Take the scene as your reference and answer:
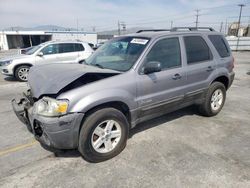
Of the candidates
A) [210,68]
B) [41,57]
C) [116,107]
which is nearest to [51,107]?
[116,107]

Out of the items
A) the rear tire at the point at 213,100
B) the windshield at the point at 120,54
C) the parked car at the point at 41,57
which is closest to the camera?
the windshield at the point at 120,54

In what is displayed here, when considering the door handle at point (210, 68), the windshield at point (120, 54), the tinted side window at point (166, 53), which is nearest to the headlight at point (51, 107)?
the windshield at point (120, 54)

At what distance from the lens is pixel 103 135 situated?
313cm

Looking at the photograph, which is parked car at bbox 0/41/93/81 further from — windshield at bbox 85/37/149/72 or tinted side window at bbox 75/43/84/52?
windshield at bbox 85/37/149/72

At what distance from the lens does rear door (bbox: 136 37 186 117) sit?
3420mm

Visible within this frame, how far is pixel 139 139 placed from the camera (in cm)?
383

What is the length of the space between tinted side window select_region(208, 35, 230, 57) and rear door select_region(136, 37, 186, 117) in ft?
3.95

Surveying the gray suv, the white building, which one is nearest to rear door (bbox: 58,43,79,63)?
the gray suv

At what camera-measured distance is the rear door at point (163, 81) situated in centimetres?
342

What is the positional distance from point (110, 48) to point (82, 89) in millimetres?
1639

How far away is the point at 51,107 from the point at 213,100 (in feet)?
12.0

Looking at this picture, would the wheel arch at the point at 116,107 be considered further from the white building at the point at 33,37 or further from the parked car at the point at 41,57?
the white building at the point at 33,37

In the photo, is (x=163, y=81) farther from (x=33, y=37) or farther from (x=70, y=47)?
(x=33, y=37)

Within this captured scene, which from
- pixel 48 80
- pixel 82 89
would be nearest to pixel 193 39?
pixel 82 89
